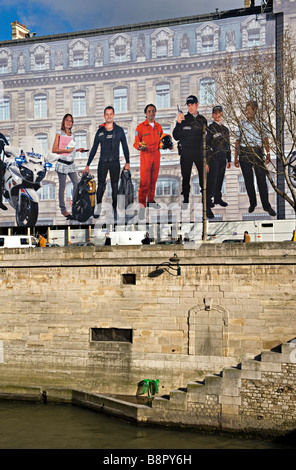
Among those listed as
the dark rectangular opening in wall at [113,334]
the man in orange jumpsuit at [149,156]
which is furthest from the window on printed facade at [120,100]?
the dark rectangular opening in wall at [113,334]

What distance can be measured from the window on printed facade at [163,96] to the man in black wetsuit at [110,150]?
12.7 ft

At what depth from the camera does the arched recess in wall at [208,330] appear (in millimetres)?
23078

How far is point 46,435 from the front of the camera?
20.8 meters

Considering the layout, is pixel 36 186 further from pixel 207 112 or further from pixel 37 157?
pixel 207 112

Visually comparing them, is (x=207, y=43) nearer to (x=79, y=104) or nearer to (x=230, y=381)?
(x=79, y=104)

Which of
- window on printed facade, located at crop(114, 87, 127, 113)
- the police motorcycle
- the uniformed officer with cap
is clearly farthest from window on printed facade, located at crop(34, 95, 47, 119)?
the uniformed officer with cap

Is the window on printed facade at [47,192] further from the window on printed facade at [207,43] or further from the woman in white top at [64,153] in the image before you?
the window on printed facade at [207,43]

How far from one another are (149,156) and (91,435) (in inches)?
1133

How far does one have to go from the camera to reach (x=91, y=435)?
20656 mm

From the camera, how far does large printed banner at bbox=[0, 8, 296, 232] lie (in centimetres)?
4372

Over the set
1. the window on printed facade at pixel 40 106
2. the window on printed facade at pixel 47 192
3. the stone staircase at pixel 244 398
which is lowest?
the stone staircase at pixel 244 398

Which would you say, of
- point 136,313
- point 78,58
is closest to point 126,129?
point 78,58

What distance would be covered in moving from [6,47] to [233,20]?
20490 millimetres
